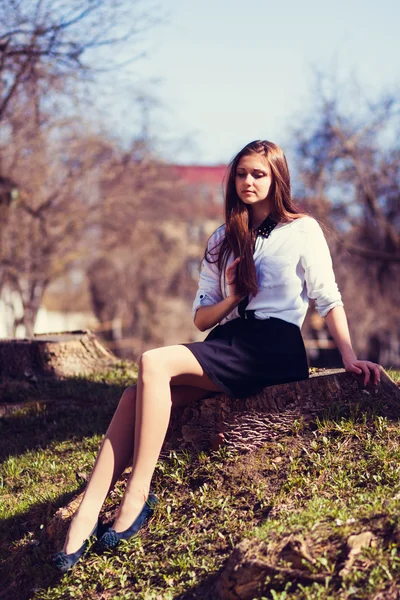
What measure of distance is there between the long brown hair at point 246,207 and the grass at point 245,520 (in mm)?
1029

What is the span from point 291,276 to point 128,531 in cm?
153

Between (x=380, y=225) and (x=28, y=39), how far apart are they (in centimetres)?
1048

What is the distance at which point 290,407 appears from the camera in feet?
14.1

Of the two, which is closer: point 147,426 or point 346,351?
point 147,426

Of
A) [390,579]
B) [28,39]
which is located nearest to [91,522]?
[390,579]

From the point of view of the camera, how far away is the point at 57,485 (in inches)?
202

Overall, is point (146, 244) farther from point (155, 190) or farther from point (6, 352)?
point (6, 352)

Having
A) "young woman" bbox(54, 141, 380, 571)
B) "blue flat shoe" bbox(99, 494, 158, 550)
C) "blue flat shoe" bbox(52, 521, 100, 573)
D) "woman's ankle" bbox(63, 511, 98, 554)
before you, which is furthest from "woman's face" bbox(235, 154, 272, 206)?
"blue flat shoe" bbox(52, 521, 100, 573)

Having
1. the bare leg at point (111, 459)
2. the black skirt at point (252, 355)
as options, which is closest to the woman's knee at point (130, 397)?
the bare leg at point (111, 459)

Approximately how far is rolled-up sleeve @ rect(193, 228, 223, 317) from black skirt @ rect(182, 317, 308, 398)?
0.23 m

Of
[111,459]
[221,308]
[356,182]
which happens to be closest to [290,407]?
[221,308]

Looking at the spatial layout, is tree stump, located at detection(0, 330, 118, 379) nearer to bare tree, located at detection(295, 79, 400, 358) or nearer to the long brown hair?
the long brown hair

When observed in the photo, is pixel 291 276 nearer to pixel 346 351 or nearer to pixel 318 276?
pixel 318 276

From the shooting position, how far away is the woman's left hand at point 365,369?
4.20m
